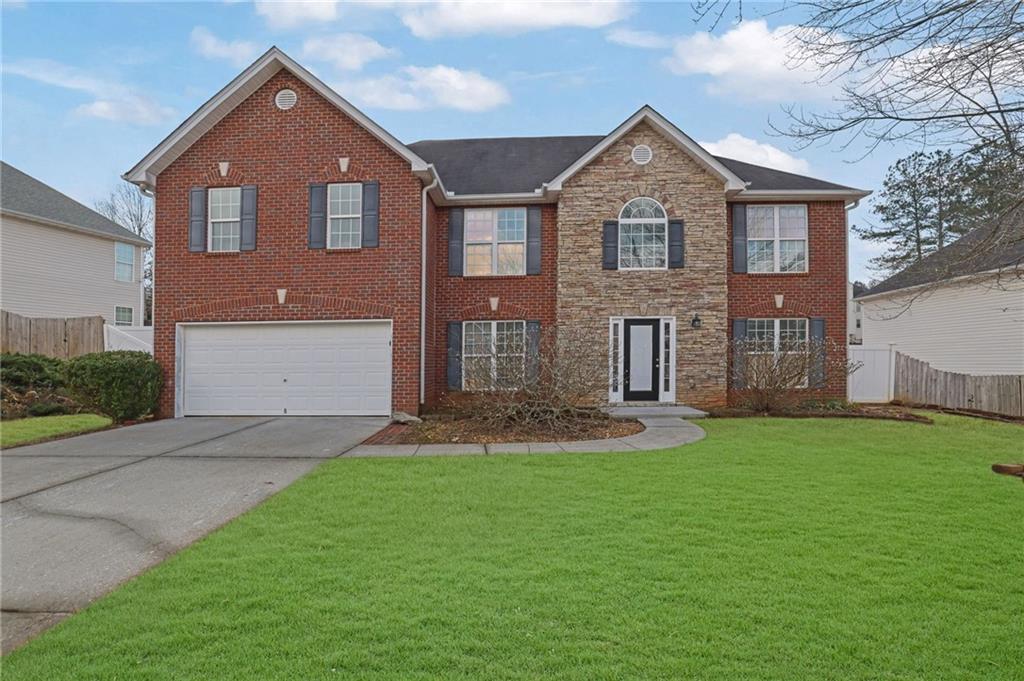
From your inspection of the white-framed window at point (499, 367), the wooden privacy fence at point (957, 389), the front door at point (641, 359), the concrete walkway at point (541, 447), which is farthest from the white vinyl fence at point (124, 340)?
the wooden privacy fence at point (957, 389)

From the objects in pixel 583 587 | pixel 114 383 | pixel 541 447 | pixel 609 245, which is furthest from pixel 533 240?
pixel 583 587

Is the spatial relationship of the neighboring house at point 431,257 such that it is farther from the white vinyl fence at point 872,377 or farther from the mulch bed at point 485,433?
the white vinyl fence at point 872,377

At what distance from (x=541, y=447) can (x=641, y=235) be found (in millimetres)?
7463

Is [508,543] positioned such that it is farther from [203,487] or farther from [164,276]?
[164,276]

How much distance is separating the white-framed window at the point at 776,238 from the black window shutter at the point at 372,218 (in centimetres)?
926

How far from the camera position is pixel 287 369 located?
1307 centimetres

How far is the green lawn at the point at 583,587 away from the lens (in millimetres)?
2857

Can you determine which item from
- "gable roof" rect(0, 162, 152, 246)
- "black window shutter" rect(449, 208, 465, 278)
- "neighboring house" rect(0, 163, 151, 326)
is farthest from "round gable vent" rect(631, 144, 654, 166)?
"gable roof" rect(0, 162, 152, 246)

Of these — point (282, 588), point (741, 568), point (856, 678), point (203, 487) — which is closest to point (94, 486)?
point (203, 487)

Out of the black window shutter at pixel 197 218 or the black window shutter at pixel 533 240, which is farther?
the black window shutter at pixel 533 240

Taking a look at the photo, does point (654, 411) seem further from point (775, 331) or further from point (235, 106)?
point (235, 106)

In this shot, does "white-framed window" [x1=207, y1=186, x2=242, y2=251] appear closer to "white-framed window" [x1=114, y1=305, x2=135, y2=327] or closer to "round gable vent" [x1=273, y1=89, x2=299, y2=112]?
"round gable vent" [x1=273, y1=89, x2=299, y2=112]

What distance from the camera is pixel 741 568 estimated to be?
13.1 ft

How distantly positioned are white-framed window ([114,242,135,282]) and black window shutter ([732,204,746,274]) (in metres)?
24.3
